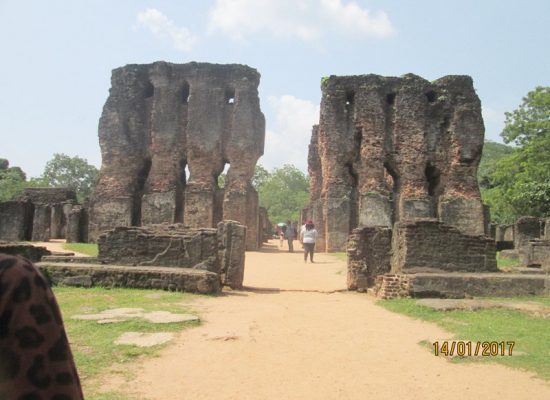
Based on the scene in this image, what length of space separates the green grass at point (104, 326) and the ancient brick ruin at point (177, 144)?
14.9 m

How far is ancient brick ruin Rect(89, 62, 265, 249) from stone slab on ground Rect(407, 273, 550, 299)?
47.6 feet

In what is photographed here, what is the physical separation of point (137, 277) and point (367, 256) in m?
5.00

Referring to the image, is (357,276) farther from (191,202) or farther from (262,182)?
(262,182)

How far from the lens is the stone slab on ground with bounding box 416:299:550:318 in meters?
8.05

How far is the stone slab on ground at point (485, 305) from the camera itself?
26.4ft

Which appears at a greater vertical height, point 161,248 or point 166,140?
point 166,140

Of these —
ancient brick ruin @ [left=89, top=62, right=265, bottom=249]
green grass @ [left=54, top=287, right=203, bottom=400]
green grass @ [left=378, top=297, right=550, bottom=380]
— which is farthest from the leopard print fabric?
ancient brick ruin @ [left=89, top=62, right=265, bottom=249]

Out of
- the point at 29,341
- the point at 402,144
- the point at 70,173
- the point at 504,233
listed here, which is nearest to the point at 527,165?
the point at 504,233

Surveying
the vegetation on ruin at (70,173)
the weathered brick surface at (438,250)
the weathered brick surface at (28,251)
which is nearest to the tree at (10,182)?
the vegetation on ruin at (70,173)

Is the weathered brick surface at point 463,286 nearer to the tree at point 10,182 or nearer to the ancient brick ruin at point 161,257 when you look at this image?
the ancient brick ruin at point 161,257

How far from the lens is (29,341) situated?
1.28 metres

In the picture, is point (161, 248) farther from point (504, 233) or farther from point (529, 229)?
point (504, 233)
